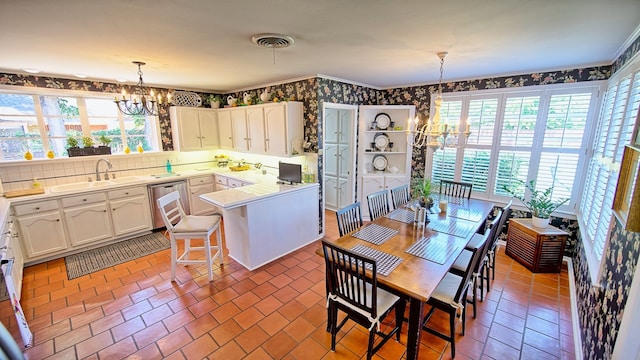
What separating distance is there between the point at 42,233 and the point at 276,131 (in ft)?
10.6

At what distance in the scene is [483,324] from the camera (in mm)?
2363

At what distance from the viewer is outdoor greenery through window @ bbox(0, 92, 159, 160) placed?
136 inches

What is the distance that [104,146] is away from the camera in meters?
4.11

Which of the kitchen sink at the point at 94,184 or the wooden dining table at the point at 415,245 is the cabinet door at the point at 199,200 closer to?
the kitchen sink at the point at 94,184

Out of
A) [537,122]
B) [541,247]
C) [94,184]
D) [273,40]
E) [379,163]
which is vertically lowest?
[541,247]

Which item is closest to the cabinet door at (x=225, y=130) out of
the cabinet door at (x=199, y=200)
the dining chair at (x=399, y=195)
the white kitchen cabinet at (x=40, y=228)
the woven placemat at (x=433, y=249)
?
the cabinet door at (x=199, y=200)

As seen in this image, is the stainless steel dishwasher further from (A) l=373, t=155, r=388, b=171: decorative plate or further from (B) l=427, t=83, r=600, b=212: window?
(B) l=427, t=83, r=600, b=212: window

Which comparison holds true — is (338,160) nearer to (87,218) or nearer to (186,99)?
(186,99)

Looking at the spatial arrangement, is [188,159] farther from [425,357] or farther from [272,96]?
[425,357]

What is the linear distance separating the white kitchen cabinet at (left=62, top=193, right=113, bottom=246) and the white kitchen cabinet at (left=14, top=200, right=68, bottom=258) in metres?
0.09

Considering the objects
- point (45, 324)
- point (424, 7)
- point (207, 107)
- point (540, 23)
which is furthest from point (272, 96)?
point (45, 324)

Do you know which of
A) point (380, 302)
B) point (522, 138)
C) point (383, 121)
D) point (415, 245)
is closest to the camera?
point (380, 302)

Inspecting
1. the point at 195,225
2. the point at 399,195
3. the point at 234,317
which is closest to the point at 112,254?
the point at 195,225

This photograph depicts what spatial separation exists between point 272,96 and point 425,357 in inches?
149
